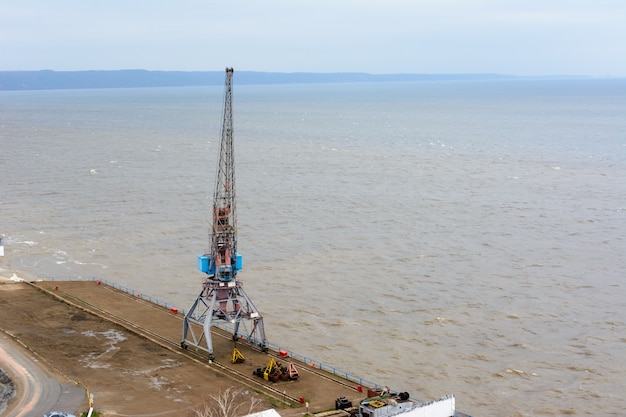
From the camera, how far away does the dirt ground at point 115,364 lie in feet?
147

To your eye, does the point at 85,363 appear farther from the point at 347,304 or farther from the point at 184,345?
the point at 347,304

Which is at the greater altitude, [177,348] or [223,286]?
[223,286]

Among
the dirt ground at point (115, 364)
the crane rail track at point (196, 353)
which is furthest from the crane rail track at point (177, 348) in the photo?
the dirt ground at point (115, 364)

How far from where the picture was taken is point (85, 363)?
166 ft

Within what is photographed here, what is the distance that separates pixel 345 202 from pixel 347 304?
135 feet

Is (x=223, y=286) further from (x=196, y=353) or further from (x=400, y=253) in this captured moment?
(x=400, y=253)

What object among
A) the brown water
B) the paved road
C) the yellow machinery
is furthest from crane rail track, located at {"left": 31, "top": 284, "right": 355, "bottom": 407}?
the paved road

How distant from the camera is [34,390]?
151 ft

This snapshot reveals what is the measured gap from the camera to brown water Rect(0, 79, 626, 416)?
53.7 meters

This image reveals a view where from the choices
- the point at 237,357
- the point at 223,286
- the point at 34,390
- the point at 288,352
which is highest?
the point at 223,286

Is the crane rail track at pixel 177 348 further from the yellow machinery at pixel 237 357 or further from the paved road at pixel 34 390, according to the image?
the paved road at pixel 34 390

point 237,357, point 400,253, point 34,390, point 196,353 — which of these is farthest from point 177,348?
point 400,253

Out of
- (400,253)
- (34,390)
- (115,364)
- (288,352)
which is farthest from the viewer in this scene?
(400,253)

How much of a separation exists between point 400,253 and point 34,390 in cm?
4042
